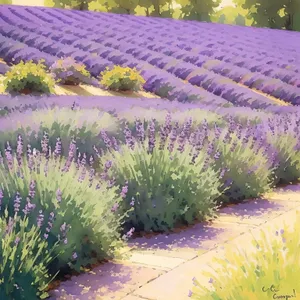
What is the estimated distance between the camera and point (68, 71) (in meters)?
14.8

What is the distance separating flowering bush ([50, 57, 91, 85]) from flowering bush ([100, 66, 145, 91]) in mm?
488

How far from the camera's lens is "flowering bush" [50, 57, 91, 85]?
48.8ft

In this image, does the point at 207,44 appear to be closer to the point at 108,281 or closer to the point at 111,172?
the point at 111,172

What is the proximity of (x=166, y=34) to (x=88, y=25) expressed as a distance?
8.70 ft

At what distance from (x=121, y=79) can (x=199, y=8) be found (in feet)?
92.8

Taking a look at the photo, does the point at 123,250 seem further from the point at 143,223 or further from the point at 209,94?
the point at 209,94

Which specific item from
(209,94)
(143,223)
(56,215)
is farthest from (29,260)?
(209,94)

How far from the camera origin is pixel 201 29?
2370cm

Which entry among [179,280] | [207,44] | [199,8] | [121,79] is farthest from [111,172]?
[199,8]

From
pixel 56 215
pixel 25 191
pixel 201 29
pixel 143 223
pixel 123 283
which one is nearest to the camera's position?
pixel 123 283

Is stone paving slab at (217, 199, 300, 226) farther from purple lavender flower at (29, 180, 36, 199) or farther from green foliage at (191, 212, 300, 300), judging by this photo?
green foliage at (191, 212, 300, 300)

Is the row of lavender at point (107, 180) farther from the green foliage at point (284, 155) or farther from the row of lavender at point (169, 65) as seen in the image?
the row of lavender at point (169, 65)

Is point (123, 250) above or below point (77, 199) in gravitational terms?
below

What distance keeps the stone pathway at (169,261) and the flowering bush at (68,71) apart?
995cm
